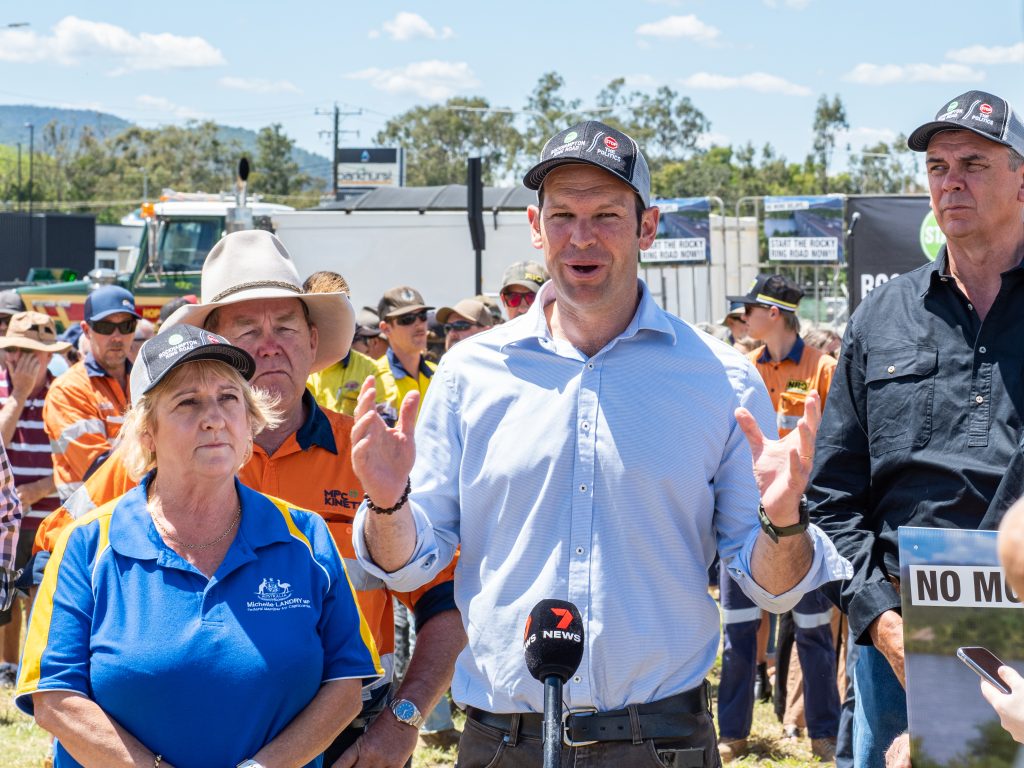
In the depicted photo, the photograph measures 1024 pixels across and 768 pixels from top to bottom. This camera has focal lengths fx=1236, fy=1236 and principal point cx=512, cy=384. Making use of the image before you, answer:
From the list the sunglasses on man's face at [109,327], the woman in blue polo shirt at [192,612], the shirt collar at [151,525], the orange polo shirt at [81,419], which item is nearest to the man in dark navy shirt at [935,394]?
the woman in blue polo shirt at [192,612]

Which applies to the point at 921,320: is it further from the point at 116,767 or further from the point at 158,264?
the point at 158,264

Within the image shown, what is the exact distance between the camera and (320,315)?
3.89 metres

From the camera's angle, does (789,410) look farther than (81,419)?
Yes

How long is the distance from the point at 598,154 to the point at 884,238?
8979mm

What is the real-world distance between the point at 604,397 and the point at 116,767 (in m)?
1.42

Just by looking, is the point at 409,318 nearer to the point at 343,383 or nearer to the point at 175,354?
the point at 343,383

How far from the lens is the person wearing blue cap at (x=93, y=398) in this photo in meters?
6.91

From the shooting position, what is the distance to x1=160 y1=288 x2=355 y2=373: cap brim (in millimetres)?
3631

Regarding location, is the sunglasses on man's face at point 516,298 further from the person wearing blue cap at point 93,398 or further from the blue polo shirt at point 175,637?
the blue polo shirt at point 175,637

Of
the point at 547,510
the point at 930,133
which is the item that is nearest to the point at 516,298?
the point at 930,133

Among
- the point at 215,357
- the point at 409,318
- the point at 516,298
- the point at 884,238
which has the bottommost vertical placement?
the point at 215,357

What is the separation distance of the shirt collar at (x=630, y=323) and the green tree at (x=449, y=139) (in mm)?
69657

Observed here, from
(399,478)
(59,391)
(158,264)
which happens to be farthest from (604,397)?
(158,264)

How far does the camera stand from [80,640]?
2.86 meters
